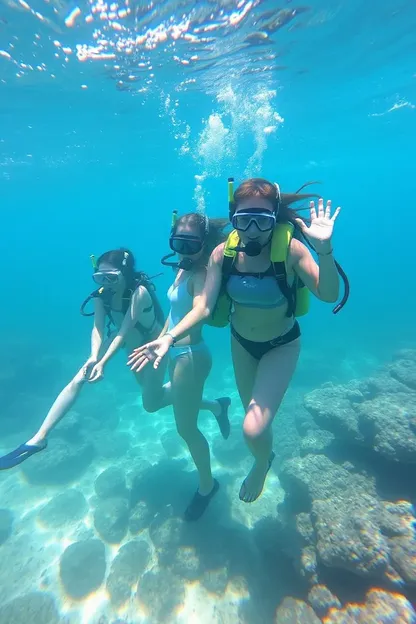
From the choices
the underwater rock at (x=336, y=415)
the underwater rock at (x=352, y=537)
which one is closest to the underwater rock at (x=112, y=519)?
the underwater rock at (x=352, y=537)

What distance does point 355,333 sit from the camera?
27234 mm

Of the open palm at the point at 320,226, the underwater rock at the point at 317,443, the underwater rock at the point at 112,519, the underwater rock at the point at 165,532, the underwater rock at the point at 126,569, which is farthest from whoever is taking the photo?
the underwater rock at the point at 317,443

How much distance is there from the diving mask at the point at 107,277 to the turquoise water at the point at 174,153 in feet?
17.0

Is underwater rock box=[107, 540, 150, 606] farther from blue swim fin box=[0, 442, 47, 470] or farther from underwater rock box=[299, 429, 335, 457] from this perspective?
underwater rock box=[299, 429, 335, 457]

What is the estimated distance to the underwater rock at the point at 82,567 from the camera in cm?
618

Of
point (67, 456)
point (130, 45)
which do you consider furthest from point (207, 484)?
point (130, 45)

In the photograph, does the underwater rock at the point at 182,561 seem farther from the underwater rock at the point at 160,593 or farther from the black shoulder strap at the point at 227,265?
the black shoulder strap at the point at 227,265

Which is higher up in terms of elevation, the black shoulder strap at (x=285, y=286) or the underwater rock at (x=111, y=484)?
the black shoulder strap at (x=285, y=286)

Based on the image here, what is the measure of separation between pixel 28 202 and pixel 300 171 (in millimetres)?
38526

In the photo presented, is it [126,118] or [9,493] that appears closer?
[9,493]

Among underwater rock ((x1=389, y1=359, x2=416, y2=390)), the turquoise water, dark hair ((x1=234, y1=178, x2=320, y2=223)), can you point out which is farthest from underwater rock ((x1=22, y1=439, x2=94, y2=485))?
underwater rock ((x1=389, y1=359, x2=416, y2=390))

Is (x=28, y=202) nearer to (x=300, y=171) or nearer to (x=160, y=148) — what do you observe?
(x=160, y=148)

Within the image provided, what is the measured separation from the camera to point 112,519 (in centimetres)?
765

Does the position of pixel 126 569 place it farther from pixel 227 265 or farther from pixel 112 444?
pixel 227 265
